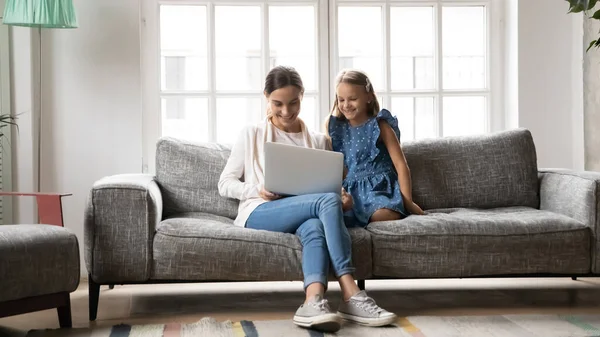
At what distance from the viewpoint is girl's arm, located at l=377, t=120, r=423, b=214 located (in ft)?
12.3

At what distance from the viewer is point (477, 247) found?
11.1 ft

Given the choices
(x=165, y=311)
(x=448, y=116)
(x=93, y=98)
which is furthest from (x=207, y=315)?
(x=448, y=116)

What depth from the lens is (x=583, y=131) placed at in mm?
4660

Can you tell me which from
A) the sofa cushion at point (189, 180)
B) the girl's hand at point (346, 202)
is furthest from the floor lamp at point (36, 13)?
the girl's hand at point (346, 202)

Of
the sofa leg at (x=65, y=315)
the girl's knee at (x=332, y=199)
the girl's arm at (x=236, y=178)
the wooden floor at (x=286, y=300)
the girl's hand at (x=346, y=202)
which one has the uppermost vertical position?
the girl's arm at (x=236, y=178)

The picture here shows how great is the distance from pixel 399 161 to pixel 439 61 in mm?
1175

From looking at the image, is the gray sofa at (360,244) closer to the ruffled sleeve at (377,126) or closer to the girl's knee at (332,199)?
the girl's knee at (332,199)

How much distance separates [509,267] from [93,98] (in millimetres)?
2279

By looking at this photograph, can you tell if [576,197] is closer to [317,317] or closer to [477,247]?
[477,247]

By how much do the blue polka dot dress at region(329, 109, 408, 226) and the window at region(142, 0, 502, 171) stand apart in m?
0.88

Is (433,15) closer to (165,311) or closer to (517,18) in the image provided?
(517,18)

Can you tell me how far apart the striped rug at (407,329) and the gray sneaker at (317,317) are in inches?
0.9

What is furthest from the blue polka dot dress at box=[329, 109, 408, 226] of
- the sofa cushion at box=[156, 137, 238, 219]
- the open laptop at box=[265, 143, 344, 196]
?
the sofa cushion at box=[156, 137, 238, 219]

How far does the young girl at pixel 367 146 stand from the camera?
373cm
